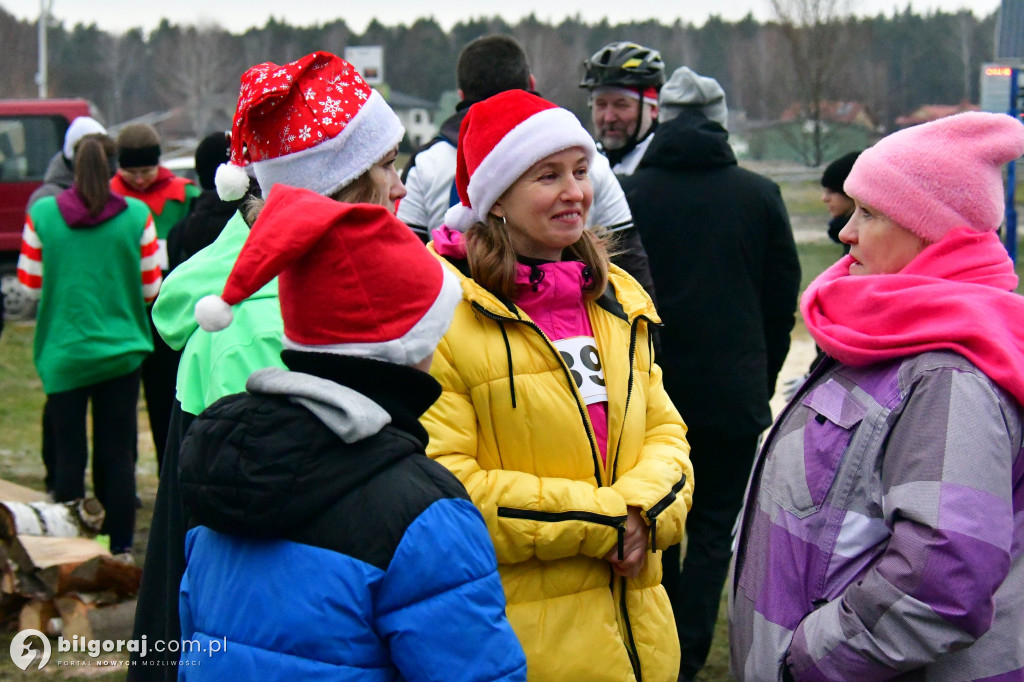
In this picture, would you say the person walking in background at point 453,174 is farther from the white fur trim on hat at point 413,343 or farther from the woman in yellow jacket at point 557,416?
the white fur trim on hat at point 413,343

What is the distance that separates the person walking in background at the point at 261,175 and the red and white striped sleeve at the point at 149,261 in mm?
2995

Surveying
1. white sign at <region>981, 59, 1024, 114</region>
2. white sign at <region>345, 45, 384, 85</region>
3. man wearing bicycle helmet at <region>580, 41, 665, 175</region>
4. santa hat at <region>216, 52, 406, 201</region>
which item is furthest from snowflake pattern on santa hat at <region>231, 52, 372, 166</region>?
white sign at <region>981, 59, 1024, 114</region>

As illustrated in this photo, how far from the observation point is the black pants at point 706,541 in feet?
13.5

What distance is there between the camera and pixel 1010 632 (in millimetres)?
2057

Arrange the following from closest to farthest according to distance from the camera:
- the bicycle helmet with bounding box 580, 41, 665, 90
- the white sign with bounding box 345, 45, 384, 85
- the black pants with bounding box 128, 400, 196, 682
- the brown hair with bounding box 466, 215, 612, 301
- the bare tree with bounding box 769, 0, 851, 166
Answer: the black pants with bounding box 128, 400, 196, 682
the brown hair with bounding box 466, 215, 612, 301
the bicycle helmet with bounding box 580, 41, 665, 90
the white sign with bounding box 345, 45, 384, 85
the bare tree with bounding box 769, 0, 851, 166

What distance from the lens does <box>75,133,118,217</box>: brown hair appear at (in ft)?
16.8

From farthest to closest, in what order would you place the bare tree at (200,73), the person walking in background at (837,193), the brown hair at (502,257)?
the bare tree at (200,73) < the person walking in background at (837,193) < the brown hair at (502,257)

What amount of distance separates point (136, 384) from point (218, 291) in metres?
3.22

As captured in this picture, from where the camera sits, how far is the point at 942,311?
2.06 m

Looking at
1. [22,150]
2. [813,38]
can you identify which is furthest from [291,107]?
[813,38]

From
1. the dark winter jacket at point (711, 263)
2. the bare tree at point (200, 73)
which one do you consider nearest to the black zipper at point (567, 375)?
the dark winter jacket at point (711, 263)

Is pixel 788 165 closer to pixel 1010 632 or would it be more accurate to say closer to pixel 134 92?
pixel 1010 632

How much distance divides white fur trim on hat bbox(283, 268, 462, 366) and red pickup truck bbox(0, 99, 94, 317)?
13.6 meters

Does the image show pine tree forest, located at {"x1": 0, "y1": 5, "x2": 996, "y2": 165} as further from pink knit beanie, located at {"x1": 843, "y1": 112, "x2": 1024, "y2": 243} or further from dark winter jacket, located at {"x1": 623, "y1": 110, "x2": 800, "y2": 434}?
pink knit beanie, located at {"x1": 843, "y1": 112, "x2": 1024, "y2": 243}
